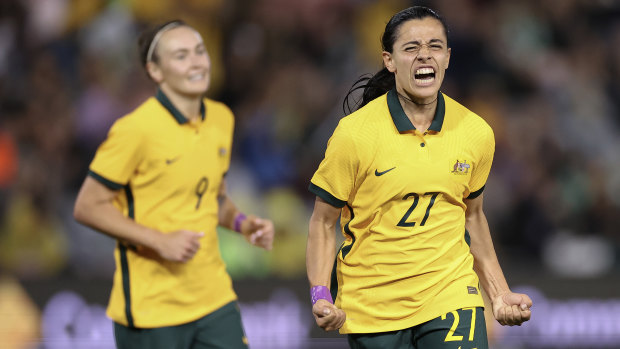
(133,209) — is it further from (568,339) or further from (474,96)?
(474,96)

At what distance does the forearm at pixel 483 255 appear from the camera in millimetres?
4094

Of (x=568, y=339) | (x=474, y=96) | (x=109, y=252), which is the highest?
(x=474, y=96)

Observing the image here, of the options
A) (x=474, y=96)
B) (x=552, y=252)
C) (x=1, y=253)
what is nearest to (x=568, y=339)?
(x=552, y=252)

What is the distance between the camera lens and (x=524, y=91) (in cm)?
895

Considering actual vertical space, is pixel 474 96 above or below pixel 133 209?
above

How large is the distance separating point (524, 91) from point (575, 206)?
1.33 metres

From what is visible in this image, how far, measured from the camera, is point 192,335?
16.0ft

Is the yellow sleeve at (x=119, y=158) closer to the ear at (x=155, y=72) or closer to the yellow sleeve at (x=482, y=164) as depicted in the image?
the ear at (x=155, y=72)

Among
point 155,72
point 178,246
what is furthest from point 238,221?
point 155,72

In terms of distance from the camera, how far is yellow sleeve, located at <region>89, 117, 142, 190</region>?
4.81 m

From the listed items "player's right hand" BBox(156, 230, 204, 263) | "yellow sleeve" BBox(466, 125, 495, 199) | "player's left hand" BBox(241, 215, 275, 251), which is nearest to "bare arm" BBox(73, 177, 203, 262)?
"player's right hand" BBox(156, 230, 204, 263)

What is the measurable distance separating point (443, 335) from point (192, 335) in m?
1.50

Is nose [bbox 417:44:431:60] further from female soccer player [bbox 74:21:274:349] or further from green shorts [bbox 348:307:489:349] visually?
female soccer player [bbox 74:21:274:349]

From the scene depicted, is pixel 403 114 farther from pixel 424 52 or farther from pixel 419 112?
pixel 424 52
